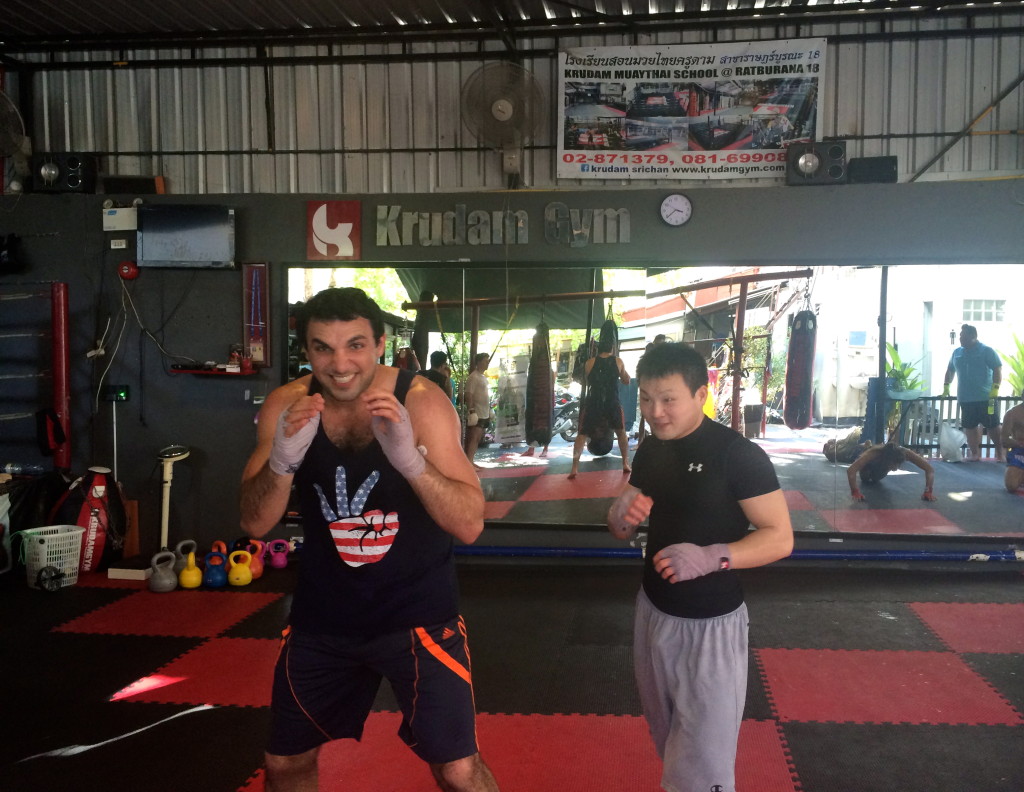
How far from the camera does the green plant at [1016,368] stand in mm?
5328

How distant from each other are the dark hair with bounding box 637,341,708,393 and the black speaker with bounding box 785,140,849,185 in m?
3.78

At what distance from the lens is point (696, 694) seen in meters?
1.90

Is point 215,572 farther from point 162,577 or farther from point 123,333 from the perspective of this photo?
point 123,333

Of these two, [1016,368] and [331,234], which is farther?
[331,234]

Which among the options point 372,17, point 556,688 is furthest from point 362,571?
point 372,17

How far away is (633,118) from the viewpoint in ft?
18.5

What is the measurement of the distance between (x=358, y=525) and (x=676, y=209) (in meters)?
4.09

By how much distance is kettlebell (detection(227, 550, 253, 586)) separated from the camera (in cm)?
505

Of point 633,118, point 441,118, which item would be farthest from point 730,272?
point 441,118

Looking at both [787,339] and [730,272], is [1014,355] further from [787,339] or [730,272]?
[730,272]

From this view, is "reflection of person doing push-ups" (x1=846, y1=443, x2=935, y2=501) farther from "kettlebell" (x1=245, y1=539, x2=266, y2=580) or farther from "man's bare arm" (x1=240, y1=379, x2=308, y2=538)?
"man's bare arm" (x1=240, y1=379, x2=308, y2=538)

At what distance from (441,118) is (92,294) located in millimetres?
2800

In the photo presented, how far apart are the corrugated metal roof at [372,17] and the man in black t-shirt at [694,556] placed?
4.06m

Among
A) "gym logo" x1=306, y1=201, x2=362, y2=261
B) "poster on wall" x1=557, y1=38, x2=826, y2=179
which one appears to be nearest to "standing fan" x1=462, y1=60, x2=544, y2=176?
"poster on wall" x1=557, y1=38, x2=826, y2=179
